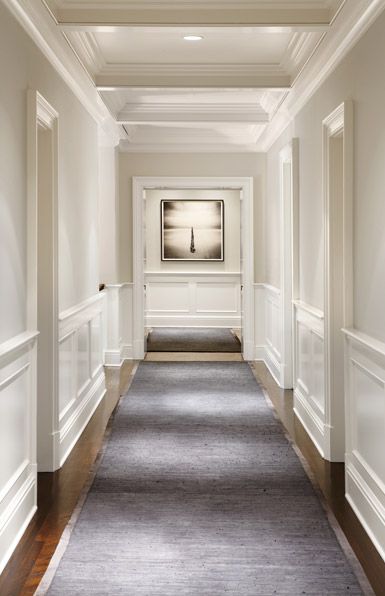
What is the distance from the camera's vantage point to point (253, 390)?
6.16 meters

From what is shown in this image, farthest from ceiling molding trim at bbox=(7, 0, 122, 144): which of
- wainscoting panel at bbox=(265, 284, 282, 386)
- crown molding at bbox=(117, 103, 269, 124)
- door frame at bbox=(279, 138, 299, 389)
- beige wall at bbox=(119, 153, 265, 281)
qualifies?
wainscoting panel at bbox=(265, 284, 282, 386)

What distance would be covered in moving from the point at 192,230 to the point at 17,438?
8.50m

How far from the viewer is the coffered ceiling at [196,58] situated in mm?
3531

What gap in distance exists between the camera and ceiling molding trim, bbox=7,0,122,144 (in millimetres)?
3006

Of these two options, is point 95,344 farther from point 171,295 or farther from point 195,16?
point 171,295

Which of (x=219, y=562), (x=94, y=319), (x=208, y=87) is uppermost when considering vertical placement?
(x=208, y=87)

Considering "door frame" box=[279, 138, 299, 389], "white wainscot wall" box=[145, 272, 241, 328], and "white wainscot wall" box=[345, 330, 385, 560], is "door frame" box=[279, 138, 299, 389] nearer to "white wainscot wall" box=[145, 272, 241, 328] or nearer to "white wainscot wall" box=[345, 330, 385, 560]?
"white wainscot wall" box=[345, 330, 385, 560]

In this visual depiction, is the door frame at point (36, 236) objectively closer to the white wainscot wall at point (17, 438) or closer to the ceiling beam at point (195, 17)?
the white wainscot wall at point (17, 438)

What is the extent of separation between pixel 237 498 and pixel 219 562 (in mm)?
741

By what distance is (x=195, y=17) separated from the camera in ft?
11.6

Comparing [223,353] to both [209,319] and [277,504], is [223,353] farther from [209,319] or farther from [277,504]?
[277,504]

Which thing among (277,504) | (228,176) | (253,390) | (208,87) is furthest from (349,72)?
(228,176)

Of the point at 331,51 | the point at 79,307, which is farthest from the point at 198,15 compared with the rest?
the point at 79,307

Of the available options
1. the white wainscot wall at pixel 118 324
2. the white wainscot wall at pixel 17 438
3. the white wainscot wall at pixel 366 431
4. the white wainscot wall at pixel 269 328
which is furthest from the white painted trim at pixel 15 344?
the white wainscot wall at pixel 118 324
